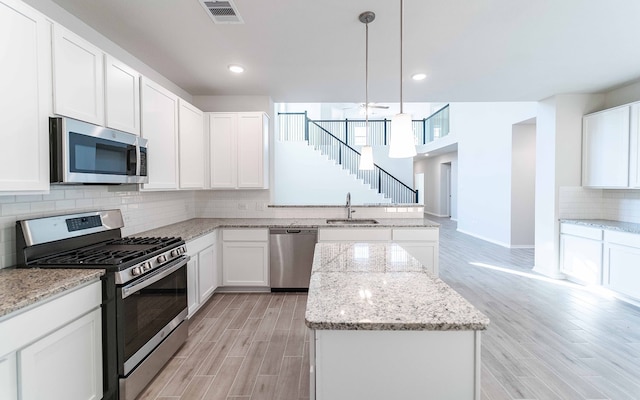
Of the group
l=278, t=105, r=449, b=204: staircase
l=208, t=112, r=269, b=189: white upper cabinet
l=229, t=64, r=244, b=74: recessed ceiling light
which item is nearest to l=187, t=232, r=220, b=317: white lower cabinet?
l=208, t=112, r=269, b=189: white upper cabinet

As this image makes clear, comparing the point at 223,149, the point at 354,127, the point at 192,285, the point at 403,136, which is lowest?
the point at 192,285

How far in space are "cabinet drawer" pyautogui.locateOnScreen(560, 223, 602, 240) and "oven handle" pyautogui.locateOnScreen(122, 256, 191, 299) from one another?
4849mm

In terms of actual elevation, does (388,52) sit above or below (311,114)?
below

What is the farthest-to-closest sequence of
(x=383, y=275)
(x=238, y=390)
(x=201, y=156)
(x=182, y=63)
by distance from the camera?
(x=201, y=156)
(x=182, y=63)
(x=238, y=390)
(x=383, y=275)

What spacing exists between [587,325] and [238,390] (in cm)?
342

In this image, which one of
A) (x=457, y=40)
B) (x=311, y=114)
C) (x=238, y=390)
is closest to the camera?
(x=238, y=390)

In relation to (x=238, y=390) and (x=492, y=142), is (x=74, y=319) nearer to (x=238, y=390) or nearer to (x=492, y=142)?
(x=238, y=390)

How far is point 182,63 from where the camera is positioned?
3256mm

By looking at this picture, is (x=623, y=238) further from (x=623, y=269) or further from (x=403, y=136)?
(x=403, y=136)

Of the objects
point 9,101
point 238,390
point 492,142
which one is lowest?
point 238,390

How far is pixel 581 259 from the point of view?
4.00 metres

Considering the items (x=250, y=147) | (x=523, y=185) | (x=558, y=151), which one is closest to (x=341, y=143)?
(x=523, y=185)

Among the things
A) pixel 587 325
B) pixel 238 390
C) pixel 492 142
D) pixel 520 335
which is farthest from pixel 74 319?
pixel 492 142

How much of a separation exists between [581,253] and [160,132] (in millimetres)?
5429
